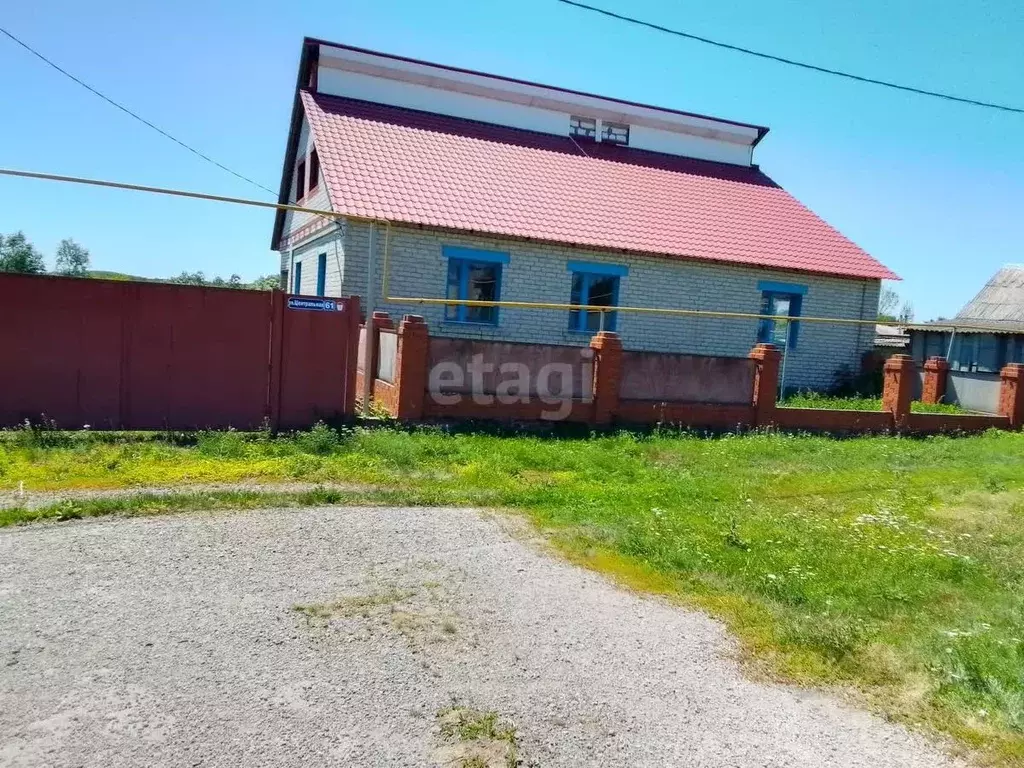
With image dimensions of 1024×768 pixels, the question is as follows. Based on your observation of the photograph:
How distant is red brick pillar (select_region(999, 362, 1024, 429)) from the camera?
16.0 meters

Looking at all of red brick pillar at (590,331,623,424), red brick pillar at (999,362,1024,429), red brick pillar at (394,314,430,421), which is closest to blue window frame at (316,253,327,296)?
red brick pillar at (394,314,430,421)

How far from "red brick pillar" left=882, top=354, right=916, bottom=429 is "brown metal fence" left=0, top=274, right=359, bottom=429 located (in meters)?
9.79

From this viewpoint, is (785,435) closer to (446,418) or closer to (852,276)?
(446,418)

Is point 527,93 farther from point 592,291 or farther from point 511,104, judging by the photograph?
point 592,291

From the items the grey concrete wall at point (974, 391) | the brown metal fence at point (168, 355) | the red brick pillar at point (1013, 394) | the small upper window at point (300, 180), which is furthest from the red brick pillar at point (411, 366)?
the grey concrete wall at point (974, 391)

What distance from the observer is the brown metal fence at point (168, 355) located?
9.58 metres

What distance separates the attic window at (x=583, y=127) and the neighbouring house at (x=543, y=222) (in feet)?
0.15

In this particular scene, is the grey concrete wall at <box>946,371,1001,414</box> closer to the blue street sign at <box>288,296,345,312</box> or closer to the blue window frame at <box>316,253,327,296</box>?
the blue street sign at <box>288,296,345,312</box>

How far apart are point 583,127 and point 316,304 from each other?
1402cm

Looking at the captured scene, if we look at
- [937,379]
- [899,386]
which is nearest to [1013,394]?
[937,379]

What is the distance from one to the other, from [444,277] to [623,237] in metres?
4.23

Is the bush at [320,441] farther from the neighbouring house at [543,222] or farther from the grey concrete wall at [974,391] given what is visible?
the grey concrete wall at [974,391]

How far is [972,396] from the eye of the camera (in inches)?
670

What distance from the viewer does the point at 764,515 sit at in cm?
791
